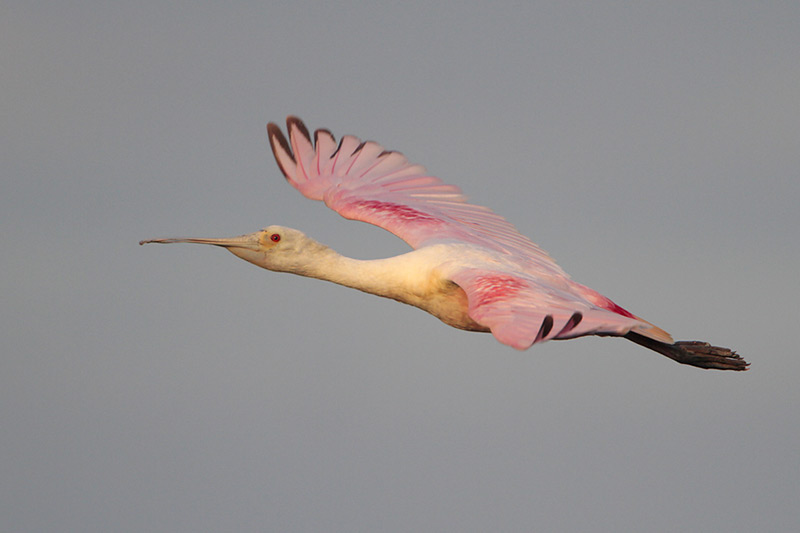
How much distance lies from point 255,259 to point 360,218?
7.04 ft

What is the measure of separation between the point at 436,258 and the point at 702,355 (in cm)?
371

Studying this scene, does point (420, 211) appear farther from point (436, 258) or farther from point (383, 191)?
point (436, 258)

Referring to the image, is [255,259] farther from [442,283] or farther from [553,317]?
[553,317]

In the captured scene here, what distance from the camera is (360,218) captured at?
648 inches

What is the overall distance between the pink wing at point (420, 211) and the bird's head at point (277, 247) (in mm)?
1500

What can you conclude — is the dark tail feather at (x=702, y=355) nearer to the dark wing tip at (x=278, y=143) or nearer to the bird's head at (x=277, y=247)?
the bird's head at (x=277, y=247)

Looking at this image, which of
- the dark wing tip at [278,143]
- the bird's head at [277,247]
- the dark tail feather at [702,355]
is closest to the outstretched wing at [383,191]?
the dark wing tip at [278,143]

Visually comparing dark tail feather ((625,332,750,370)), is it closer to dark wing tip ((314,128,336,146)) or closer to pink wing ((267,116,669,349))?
pink wing ((267,116,669,349))

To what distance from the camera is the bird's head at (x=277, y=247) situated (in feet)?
48.2

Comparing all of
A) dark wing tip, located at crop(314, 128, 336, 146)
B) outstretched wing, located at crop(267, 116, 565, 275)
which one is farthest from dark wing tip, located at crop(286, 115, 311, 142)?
dark wing tip, located at crop(314, 128, 336, 146)

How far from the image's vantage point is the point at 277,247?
14.7 meters

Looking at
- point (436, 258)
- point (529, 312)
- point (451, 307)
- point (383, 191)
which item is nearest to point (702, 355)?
point (451, 307)

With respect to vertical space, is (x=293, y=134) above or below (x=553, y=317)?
above

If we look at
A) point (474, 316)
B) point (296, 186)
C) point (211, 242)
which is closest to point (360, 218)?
point (296, 186)
